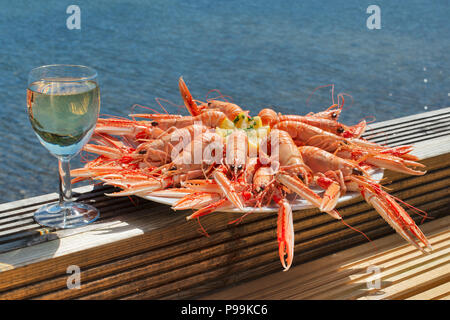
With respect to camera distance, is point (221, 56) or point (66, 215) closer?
point (66, 215)

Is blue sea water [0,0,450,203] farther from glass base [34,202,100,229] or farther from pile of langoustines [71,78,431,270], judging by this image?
glass base [34,202,100,229]

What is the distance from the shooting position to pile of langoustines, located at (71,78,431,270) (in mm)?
1031

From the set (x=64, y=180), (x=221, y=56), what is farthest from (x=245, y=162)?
(x=221, y=56)

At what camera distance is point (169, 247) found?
1076 mm

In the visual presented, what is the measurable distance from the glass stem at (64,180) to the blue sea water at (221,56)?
80.8 inches

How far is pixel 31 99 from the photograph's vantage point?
923mm

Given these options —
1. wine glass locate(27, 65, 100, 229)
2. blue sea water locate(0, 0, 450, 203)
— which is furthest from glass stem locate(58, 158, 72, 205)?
blue sea water locate(0, 0, 450, 203)

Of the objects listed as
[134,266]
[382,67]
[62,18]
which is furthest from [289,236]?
[62,18]

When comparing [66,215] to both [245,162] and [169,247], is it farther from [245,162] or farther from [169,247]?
[245,162]

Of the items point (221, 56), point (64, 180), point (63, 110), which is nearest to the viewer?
point (63, 110)

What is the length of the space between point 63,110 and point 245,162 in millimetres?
397

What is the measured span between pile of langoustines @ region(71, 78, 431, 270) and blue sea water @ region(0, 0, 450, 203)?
190cm

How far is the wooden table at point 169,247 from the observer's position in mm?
953
